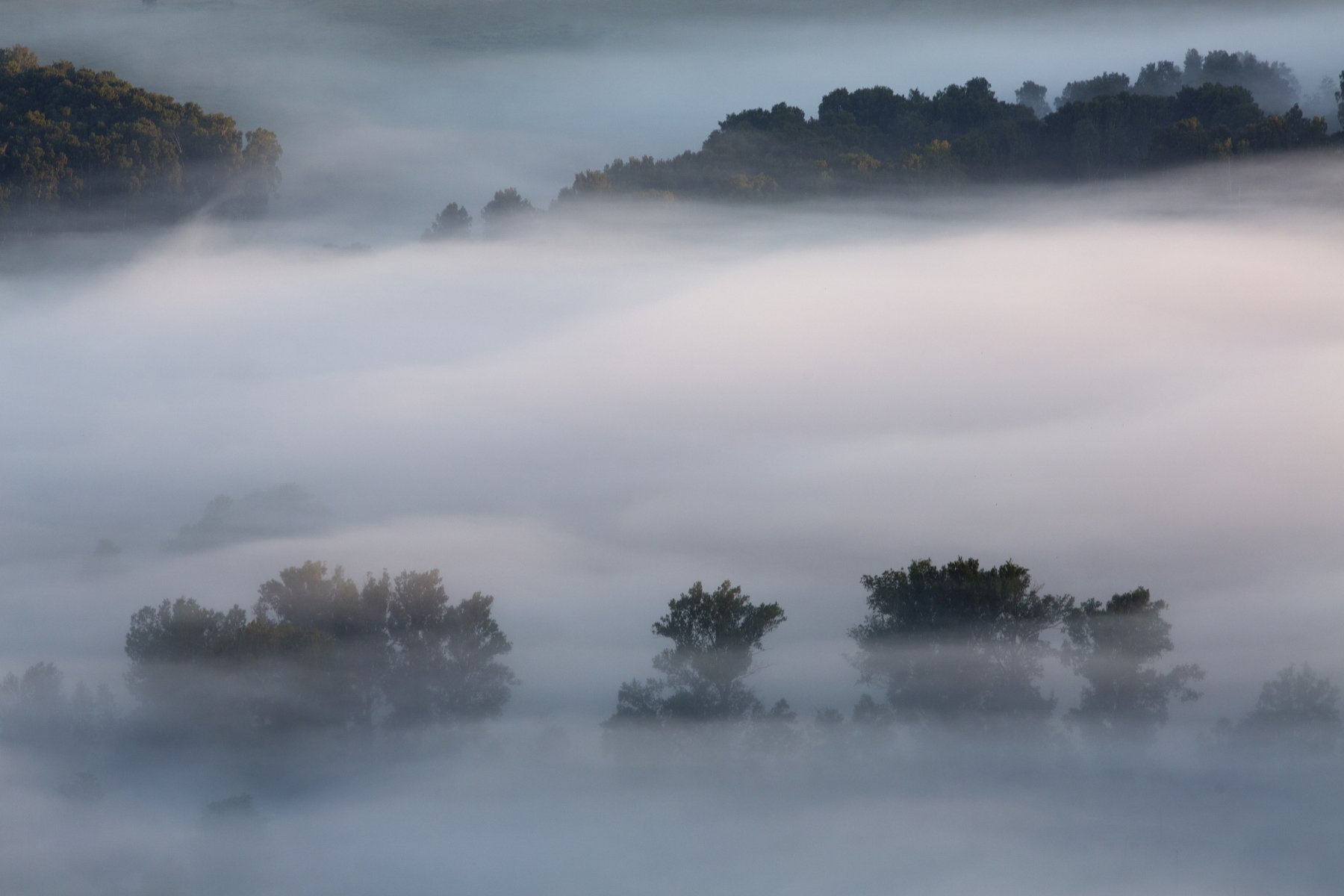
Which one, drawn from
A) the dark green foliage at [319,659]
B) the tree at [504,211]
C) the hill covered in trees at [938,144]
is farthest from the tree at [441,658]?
the tree at [504,211]

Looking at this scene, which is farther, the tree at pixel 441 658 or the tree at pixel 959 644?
the tree at pixel 441 658

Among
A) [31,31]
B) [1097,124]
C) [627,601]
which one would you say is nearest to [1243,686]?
[627,601]

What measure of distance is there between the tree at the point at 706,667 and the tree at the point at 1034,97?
281ft

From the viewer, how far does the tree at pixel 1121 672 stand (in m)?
37.7

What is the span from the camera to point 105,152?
77.5 m

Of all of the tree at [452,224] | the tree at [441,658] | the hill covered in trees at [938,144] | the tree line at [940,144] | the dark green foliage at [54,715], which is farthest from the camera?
the tree at [452,224]

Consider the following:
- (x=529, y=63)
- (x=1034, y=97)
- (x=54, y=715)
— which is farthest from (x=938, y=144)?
(x=529, y=63)

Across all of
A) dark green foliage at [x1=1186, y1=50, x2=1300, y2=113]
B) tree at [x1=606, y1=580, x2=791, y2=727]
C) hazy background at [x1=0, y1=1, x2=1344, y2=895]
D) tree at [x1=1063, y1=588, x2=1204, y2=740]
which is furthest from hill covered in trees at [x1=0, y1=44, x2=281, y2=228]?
dark green foliage at [x1=1186, y1=50, x2=1300, y2=113]

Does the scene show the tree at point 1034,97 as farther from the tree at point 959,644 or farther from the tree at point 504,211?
the tree at point 959,644

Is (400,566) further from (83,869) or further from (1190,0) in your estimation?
(1190,0)

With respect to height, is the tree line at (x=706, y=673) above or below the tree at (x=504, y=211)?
below

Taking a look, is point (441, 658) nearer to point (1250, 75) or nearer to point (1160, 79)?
point (1160, 79)

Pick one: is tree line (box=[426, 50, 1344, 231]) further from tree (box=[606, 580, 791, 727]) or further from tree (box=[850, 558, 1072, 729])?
tree (box=[606, 580, 791, 727])

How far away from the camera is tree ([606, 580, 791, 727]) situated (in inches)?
1519
